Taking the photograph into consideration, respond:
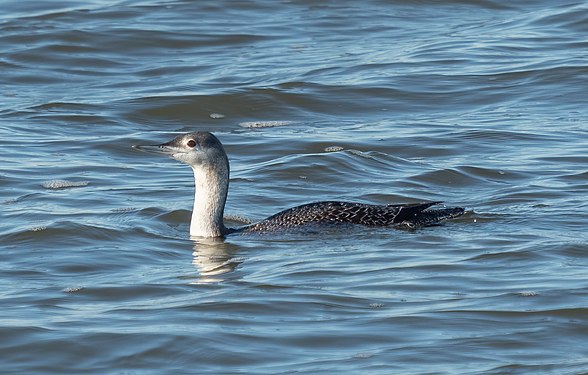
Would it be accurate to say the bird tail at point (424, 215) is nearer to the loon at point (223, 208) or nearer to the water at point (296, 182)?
the loon at point (223, 208)

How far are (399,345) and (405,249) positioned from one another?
261 cm

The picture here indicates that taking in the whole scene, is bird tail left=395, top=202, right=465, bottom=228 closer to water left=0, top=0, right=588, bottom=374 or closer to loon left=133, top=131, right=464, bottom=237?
loon left=133, top=131, right=464, bottom=237

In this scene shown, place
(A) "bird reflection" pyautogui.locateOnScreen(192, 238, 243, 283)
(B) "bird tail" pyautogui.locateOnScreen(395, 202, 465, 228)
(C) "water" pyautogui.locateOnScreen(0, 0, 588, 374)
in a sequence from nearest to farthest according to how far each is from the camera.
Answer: (C) "water" pyautogui.locateOnScreen(0, 0, 588, 374)
(A) "bird reflection" pyautogui.locateOnScreen(192, 238, 243, 283)
(B) "bird tail" pyautogui.locateOnScreen(395, 202, 465, 228)

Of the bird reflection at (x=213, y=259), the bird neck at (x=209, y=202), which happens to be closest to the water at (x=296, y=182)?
the bird reflection at (x=213, y=259)

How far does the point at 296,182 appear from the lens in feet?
45.4

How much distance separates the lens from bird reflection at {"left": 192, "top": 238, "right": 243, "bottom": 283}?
10.5 meters

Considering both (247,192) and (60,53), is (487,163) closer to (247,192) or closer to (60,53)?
(247,192)

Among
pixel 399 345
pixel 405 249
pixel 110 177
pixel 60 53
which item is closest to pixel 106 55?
pixel 60 53

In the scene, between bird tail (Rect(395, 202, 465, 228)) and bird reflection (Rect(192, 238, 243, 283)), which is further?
bird tail (Rect(395, 202, 465, 228))

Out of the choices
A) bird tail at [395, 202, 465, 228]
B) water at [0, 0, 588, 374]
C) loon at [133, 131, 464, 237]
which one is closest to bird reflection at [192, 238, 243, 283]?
water at [0, 0, 588, 374]

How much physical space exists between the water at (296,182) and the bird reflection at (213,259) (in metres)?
0.04

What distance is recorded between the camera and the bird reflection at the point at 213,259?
1051cm

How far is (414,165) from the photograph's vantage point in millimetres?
14258

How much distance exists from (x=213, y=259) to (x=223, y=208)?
101cm
